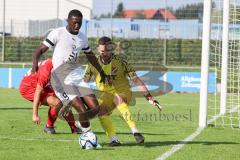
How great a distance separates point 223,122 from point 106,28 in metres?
16.5

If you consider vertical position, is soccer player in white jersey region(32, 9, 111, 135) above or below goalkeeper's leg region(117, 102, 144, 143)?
above

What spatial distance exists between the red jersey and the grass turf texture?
2.37ft

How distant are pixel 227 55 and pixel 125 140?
21.4 ft

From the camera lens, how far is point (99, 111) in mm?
10430

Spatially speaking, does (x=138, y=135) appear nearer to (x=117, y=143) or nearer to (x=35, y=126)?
(x=117, y=143)

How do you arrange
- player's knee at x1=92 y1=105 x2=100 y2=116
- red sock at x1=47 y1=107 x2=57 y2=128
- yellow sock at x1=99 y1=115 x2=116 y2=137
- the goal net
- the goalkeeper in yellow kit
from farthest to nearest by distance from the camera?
the goal net, red sock at x1=47 y1=107 x2=57 y2=128, the goalkeeper in yellow kit, yellow sock at x1=99 y1=115 x2=116 y2=137, player's knee at x1=92 y1=105 x2=100 y2=116

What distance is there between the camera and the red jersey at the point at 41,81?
11264mm

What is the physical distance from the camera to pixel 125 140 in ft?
36.0

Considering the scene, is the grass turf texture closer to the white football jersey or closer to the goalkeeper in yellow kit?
the goalkeeper in yellow kit

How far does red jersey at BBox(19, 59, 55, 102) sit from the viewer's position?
37.0 ft

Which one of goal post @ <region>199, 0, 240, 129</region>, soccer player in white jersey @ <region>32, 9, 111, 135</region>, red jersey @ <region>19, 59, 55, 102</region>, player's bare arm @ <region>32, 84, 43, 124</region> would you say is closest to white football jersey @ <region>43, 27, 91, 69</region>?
soccer player in white jersey @ <region>32, 9, 111, 135</region>

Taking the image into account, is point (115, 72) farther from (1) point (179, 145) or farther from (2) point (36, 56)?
(2) point (36, 56)

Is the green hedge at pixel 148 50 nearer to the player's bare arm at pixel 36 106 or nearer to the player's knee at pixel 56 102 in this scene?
the player's knee at pixel 56 102

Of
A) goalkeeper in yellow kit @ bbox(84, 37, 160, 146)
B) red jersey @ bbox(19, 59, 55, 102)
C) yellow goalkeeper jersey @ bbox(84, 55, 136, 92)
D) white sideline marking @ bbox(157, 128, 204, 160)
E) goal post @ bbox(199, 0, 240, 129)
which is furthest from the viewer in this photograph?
goal post @ bbox(199, 0, 240, 129)
